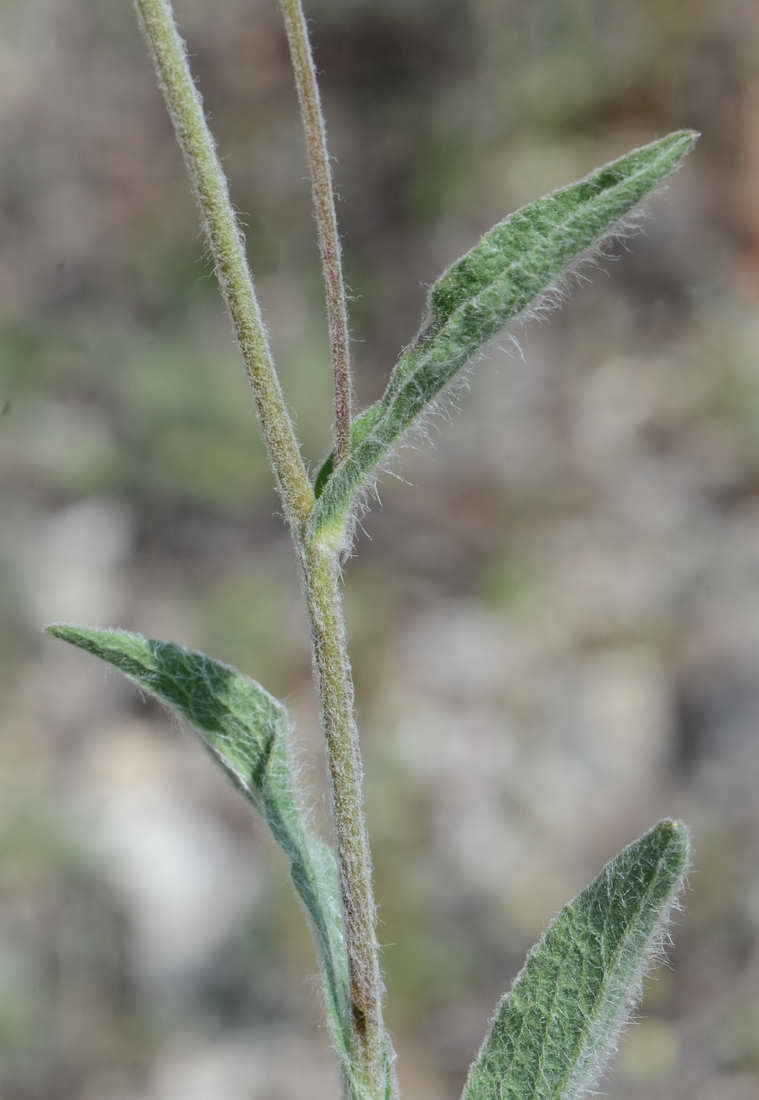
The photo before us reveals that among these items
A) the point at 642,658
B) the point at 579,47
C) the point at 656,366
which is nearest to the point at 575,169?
the point at 579,47

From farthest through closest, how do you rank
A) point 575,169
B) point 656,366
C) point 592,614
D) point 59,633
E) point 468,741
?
1. point 575,169
2. point 656,366
3. point 592,614
4. point 468,741
5. point 59,633

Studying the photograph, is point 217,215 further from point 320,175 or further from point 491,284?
point 491,284

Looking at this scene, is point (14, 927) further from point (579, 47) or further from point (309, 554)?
point (579, 47)

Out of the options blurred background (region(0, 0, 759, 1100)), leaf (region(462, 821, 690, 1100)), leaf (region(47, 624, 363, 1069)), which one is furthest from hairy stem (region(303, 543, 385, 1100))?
blurred background (region(0, 0, 759, 1100))

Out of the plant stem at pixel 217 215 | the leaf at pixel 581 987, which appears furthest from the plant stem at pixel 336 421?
the leaf at pixel 581 987

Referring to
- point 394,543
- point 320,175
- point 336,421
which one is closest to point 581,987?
point 336,421

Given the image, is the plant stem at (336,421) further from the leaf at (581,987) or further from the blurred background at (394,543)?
the blurred background at (394,543)
